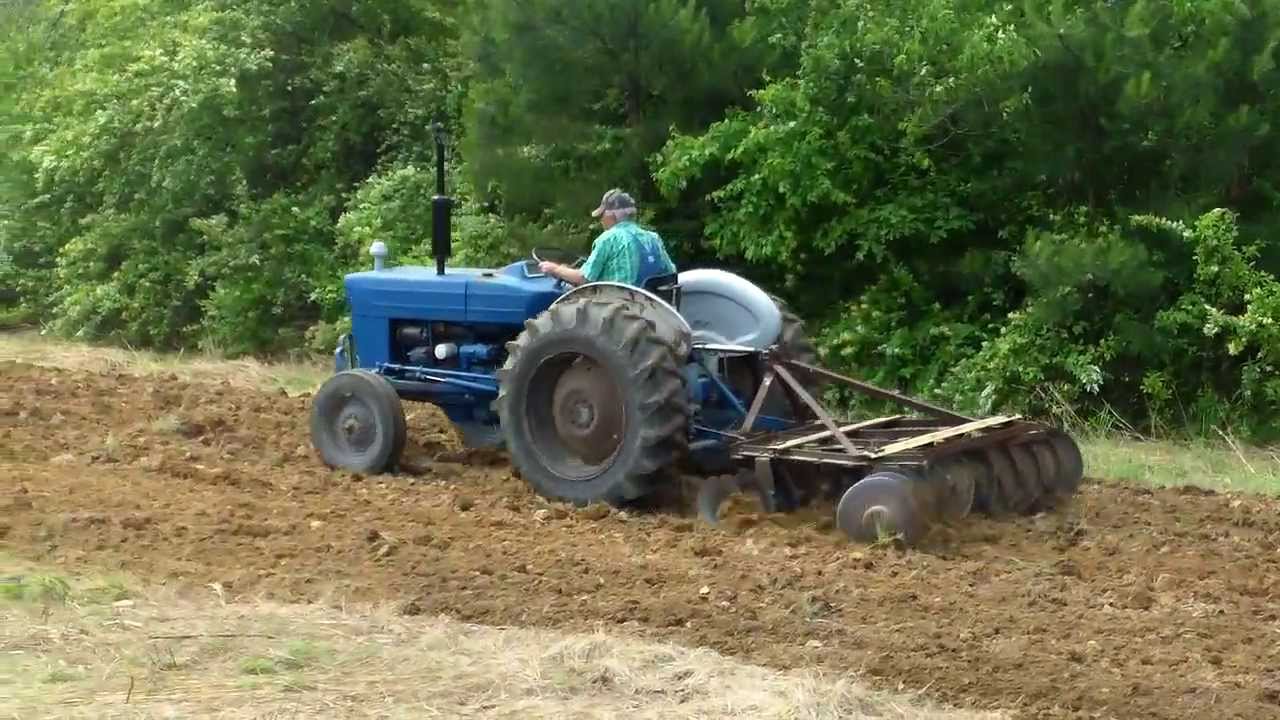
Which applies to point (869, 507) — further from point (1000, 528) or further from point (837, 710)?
point (837, 710)

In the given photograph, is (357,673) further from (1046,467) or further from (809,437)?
(1046,467)

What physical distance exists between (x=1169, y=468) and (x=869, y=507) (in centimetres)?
386

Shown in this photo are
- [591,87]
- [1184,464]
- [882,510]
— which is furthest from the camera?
[591,87]

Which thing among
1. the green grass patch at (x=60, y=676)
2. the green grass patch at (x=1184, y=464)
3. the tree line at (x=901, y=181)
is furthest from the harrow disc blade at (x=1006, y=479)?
the green grass patch at (x=60, y=676)

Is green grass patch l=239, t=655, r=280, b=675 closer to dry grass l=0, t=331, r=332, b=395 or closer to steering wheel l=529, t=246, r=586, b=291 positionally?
steering wheel l=529, t=246, r=586, b=291

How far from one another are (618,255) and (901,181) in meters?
5.29

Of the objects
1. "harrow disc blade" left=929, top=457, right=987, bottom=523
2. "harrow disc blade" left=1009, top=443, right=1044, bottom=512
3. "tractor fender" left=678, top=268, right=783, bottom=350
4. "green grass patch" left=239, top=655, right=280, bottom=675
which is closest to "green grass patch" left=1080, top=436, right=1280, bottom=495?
"harrow disc blade" left=1009, top=443, right=1044, bottom=512

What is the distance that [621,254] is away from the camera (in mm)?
9164

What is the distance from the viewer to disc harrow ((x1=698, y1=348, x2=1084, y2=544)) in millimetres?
7758

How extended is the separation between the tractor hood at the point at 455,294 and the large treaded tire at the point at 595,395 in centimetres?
57

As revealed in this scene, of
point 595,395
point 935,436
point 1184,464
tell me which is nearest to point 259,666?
point 595,395

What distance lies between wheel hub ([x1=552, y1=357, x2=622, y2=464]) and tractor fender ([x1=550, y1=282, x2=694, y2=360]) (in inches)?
14.0

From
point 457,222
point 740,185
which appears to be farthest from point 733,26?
point 457,222

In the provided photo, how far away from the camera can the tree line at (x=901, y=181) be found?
A: 12242 mm
